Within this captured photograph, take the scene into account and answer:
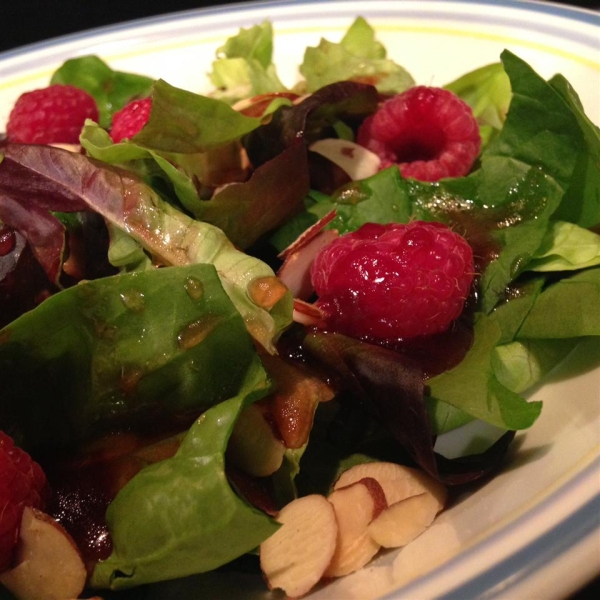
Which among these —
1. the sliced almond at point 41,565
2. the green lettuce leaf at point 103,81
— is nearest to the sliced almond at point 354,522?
the sliced almond at point 41,565

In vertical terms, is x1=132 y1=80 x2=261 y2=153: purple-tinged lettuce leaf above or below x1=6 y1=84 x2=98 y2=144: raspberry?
above

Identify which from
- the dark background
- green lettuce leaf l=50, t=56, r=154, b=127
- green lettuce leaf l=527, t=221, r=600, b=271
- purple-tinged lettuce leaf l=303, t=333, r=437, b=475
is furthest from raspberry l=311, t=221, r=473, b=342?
the dark background

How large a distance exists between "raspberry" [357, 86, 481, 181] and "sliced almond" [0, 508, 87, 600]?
0.82m

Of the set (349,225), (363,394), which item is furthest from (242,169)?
(363,394)

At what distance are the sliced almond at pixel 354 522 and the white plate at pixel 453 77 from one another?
0.02m

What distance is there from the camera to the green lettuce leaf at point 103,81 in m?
1.66

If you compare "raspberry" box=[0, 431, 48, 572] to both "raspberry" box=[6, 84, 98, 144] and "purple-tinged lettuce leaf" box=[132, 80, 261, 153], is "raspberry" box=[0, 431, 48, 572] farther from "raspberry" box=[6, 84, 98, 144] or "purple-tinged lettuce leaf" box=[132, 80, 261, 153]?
"raspberry" box=[6, 84, 98, 144]

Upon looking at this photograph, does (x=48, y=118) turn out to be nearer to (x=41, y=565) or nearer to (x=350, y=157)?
(x=350, y=157)

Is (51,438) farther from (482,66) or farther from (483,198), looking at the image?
(482,66)

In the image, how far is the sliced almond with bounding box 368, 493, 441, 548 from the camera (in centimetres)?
77

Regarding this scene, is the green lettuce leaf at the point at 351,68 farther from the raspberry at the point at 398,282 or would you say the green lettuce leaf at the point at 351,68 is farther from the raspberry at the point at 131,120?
the raspberry at the point at 398,282

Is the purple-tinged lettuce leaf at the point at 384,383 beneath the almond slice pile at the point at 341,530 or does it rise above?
above

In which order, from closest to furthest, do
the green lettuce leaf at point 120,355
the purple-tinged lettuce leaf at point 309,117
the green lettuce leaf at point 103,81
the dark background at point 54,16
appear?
1. the green lettuce leaf at point 120,355
2. the purple-tinged lettuce leaf at point 309,117
3. the green lettuce leaf at point 103,81
4. the dark background at point 54,16

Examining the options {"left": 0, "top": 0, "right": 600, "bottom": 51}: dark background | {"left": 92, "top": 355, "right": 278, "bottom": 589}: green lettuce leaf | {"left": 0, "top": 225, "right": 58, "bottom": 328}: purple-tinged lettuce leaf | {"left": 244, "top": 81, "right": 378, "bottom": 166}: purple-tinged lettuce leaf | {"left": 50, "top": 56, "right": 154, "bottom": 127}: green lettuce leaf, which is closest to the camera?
{"left": 92, "top": 355, "right": 278, "bottom": 589}: green lettuce leaf
